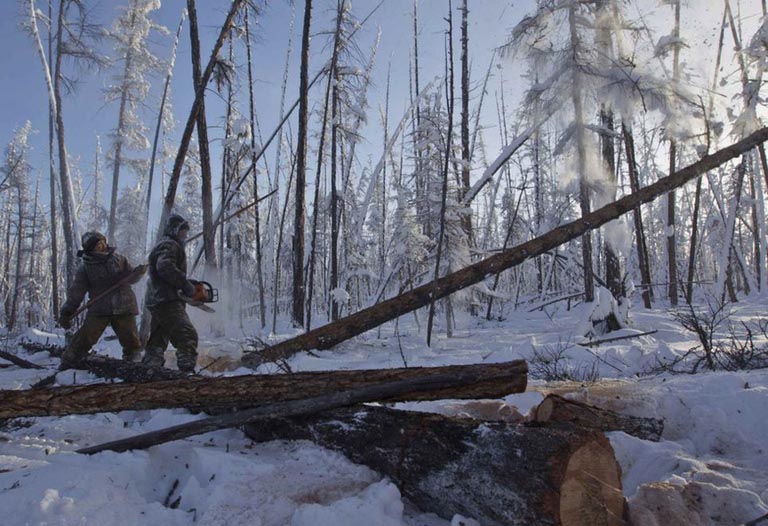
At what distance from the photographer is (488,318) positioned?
47.9 ft

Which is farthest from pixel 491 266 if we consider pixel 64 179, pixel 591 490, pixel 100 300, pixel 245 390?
pixel 64 179

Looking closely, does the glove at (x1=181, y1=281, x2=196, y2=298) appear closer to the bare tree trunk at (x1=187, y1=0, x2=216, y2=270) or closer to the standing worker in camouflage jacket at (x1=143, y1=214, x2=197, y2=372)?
the standing worker in camouflage jacket at (x1=143, y1=214, x2=197, y2=372)

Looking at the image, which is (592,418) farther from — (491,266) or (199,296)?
(199,296)

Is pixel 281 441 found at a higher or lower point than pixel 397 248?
lower

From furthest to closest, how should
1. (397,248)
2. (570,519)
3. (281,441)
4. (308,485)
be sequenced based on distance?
(397,248), (281,441), (308,485), (570,519)

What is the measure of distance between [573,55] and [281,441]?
9880 millimetres

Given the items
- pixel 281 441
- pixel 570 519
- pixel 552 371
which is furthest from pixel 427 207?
pixel 570 519

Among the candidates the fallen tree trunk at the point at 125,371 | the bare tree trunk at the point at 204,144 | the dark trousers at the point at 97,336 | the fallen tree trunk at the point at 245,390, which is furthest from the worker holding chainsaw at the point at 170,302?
the bare tree trunk at the point at 204,144

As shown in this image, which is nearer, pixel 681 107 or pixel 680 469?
pixel 680 469

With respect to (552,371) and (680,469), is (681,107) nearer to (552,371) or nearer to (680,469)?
(552,371)

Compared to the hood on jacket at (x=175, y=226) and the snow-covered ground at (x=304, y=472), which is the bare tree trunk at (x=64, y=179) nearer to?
the hood on jacket at (x=175, y=226)

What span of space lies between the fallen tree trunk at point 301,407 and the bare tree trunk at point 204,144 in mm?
6971

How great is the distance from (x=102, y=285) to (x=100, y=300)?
0.85ft

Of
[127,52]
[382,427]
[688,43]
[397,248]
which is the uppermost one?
[127,52]
